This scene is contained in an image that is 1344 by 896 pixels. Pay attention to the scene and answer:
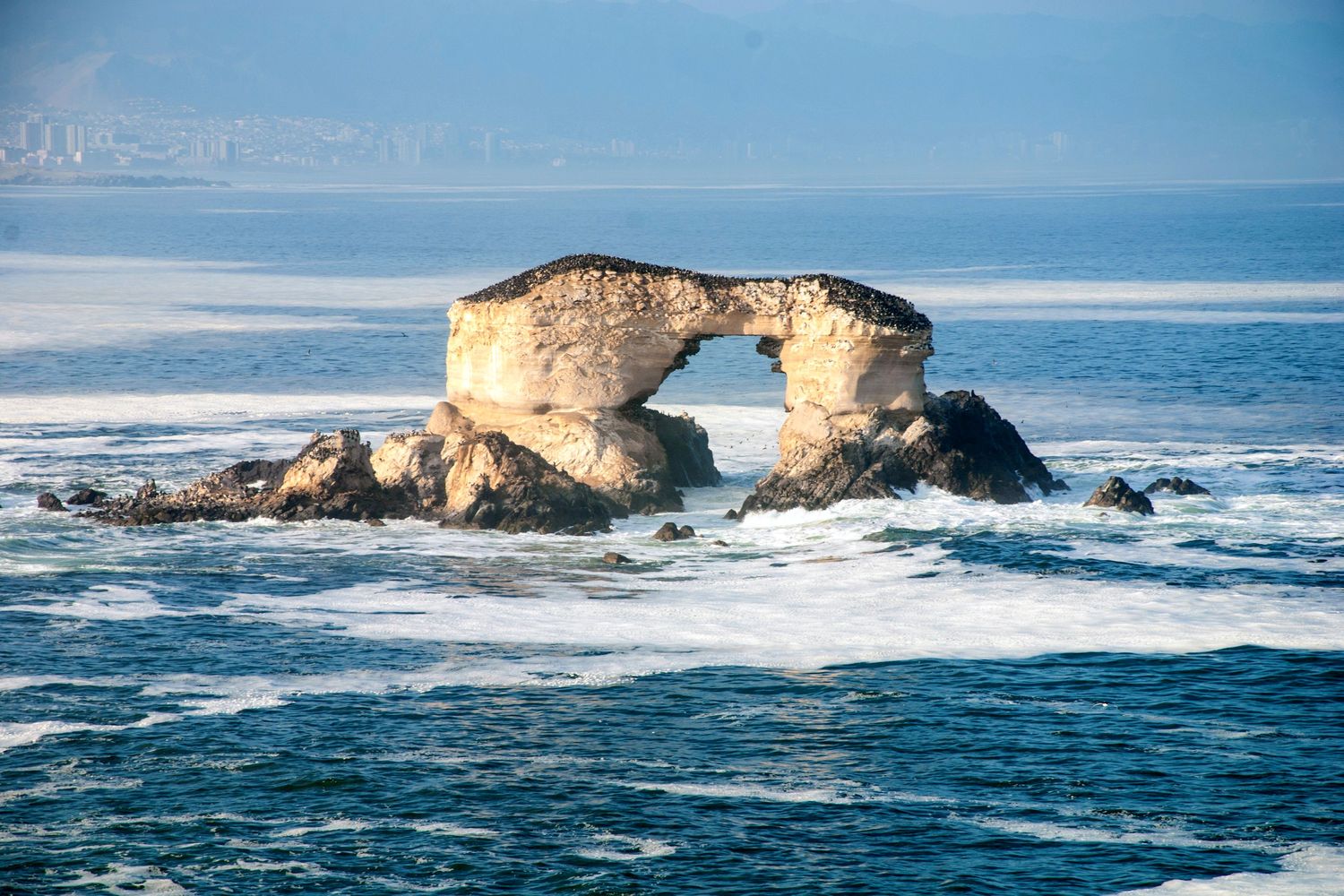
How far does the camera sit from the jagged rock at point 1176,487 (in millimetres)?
39000

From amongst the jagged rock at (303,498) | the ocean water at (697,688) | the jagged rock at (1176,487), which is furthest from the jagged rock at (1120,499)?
the jagged rock at (303,498)

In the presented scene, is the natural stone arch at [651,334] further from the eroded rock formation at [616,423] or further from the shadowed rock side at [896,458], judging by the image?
the shadowed rock side at [896,458]

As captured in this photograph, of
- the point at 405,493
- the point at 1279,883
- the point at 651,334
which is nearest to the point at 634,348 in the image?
the point at 651,334

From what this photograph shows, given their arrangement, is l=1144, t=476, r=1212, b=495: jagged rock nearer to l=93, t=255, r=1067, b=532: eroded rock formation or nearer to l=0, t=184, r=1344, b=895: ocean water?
l=0, t=184, r=1344, b=895: ocean water

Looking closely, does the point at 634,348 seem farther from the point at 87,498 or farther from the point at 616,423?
the point at 87,498

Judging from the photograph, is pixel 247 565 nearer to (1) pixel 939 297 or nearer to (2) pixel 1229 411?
(2) pixel 1229 411

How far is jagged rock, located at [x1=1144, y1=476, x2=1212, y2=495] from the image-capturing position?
3900 centimetres

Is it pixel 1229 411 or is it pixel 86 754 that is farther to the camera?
pixel 1229 411

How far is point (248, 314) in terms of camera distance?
297 feet

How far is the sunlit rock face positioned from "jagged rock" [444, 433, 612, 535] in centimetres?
181

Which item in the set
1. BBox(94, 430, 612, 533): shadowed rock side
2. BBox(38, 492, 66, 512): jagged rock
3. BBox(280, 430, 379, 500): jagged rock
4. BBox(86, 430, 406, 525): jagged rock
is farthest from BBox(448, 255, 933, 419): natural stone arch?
BBox(38, 492, 66, 512): jagged rock

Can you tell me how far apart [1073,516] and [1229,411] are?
21475 mm

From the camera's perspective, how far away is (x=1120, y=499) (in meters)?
37.2

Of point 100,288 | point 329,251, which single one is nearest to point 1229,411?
point 100,288
